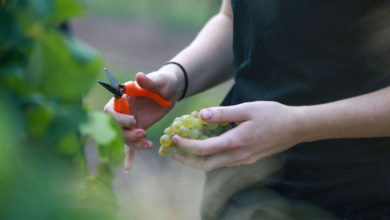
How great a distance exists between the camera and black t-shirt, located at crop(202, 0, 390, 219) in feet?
4.36

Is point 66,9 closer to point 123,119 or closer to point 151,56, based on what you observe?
point 123,119

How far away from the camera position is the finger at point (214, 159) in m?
1.28

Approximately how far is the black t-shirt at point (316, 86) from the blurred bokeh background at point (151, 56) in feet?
0.56

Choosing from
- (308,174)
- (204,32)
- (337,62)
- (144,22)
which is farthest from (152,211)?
(144,22)

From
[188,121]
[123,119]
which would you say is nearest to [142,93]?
[123,119]

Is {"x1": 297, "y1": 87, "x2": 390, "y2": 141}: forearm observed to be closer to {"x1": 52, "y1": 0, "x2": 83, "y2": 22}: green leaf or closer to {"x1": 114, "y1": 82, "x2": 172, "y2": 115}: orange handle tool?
{"x1": 114, "y1": 82, "x2": 172, "y2": 115}: orange handle tool

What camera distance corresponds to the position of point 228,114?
1266 mm

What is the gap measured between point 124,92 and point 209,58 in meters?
0.33

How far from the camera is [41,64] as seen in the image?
0.57 m

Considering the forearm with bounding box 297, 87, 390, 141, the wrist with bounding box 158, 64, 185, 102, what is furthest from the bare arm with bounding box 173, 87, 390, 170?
the wrist with bounding box 158, 64, 185, 102

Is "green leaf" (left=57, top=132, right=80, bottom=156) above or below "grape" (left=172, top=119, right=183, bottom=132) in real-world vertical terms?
above

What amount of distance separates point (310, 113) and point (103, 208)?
737 millimetres

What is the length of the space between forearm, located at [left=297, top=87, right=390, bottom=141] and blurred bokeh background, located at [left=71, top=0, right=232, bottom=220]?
1.29 feet

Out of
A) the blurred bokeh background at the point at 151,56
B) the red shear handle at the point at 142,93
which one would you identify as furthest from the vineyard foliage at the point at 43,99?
the red shear handle at the point at 142,93
